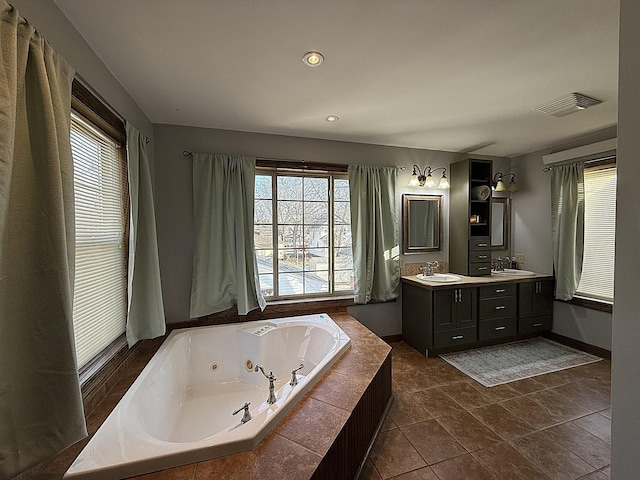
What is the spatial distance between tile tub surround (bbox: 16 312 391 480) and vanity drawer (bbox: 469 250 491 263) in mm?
1943

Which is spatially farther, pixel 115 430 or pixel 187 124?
pixel 187 124

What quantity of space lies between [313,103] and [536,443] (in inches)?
113

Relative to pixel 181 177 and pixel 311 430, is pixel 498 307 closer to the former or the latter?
pixel 311 430

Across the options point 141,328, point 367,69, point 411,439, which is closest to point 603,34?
point 367,69

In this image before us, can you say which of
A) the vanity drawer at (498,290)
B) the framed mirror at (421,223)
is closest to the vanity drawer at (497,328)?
the vanity drawer at (498,290)

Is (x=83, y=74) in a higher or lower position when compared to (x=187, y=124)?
lower

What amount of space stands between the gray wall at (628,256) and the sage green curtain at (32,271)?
1.80 metres

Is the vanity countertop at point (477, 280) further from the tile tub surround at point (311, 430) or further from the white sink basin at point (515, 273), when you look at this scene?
the tile tub surround at point (311, 430)

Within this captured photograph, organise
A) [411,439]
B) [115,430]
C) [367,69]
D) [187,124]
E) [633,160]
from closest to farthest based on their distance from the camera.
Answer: [633,160] → [115,430] → [367,69] → [411,439] → [187,124]

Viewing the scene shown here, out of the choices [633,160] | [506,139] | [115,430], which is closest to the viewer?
[633,160]

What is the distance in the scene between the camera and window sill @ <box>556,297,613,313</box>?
119 inches

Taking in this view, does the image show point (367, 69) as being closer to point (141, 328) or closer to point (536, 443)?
point (141, 328)

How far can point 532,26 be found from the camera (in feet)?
4.66

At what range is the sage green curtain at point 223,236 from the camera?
8.95 feet
